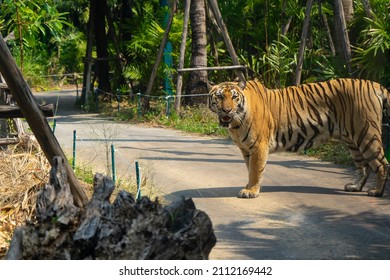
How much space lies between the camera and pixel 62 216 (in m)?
5.77

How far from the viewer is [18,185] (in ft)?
28.6

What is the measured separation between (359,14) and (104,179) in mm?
9020

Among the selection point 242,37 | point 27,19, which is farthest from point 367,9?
point 242,37

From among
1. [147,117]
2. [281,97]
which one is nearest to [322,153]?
[281,97]

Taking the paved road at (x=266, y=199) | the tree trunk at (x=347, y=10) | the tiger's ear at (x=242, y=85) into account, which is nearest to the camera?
the paved road at (x=266, y=199)

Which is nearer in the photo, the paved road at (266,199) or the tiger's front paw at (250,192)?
the paved road at (266,199)

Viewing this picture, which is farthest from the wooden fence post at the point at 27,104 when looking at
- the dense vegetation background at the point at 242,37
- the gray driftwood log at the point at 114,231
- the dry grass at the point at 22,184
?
the dense vegetation background at the point at 242,37

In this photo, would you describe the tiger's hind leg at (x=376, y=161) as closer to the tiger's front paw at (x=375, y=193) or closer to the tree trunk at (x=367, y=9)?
the tiger's front paw at (x=375, y=193)

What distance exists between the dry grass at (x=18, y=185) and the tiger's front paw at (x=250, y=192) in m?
2.41

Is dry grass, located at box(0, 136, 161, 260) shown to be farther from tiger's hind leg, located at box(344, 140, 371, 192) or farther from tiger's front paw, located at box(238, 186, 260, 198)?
tiger's hind leg, located at box(344, 140, 371, 192)

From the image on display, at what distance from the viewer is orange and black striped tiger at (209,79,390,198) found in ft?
31.5

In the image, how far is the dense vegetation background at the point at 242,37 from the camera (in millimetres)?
11352

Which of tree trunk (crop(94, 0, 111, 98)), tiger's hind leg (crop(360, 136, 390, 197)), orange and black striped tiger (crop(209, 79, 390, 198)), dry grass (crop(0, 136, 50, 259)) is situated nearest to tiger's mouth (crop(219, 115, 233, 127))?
orange and black striped tiger (crop(209, 79, 390, 198))

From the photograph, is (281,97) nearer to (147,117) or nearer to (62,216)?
(62,216)
